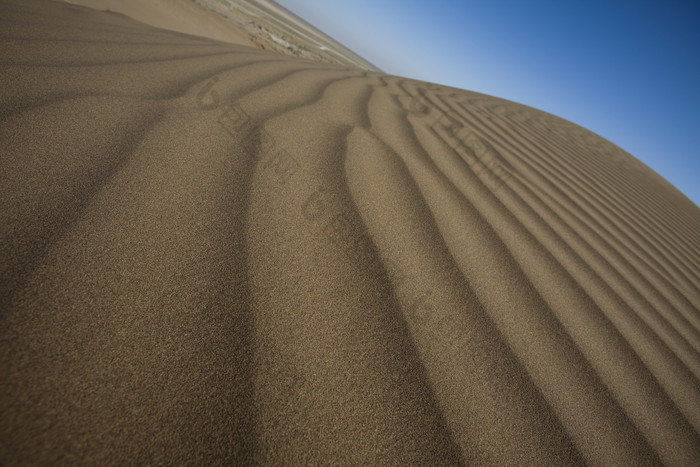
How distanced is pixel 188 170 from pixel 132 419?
656 mm

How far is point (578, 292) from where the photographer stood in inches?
40.3

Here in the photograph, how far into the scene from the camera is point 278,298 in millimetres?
602

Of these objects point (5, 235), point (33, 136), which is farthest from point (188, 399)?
point (33, 136)

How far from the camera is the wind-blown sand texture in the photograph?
0.42 m

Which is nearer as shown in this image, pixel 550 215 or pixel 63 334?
pixel 63 334

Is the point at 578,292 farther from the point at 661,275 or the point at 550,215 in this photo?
the point at 661,275

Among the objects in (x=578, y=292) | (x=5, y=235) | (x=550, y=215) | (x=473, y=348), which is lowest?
(x=5, y=235)

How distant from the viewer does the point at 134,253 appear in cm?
57

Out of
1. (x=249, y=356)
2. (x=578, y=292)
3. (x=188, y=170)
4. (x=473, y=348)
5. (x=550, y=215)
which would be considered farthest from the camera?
(x=550, y=215)

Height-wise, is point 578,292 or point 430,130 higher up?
point 430,130

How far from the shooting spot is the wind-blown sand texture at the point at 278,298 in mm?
415

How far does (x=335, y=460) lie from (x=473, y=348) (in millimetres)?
395

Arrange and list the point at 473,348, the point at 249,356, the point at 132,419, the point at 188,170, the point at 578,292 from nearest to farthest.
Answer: the point at 132,419
the point at 249,356
the point at 473,348
the point at 188,170
the point at 578,292

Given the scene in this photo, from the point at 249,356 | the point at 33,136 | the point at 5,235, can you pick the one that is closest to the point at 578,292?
the point at 249,356
